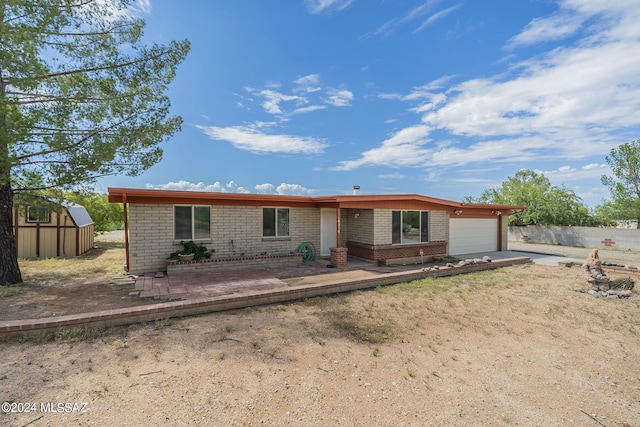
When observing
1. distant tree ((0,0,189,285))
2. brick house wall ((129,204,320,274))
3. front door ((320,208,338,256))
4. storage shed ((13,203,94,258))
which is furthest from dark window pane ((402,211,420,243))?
storage shed ((13,203,94,258))

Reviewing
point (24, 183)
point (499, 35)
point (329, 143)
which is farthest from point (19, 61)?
point (329, 143)

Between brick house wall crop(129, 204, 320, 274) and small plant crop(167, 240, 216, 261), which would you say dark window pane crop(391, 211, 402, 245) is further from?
small plant crop(167, 240, 216, 261)

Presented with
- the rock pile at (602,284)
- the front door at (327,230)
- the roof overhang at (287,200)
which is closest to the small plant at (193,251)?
the roof overhang at (287,200)

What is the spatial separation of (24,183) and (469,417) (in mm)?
11302

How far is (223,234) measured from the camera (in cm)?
1001

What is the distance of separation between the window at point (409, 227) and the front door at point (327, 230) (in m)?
2.43

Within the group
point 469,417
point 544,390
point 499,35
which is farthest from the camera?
point 499,35

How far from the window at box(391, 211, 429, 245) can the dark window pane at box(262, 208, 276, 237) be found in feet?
15.3

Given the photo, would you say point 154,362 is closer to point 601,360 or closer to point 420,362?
point 420,362

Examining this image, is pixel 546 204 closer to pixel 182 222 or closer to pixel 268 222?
pixel 268 222

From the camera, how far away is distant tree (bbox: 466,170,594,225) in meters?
19.8

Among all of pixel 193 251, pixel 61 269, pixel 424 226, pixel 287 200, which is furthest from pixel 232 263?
pixel 424 226

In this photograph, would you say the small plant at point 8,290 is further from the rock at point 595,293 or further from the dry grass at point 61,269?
the rock at point 595,293

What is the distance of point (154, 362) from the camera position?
3715mm
